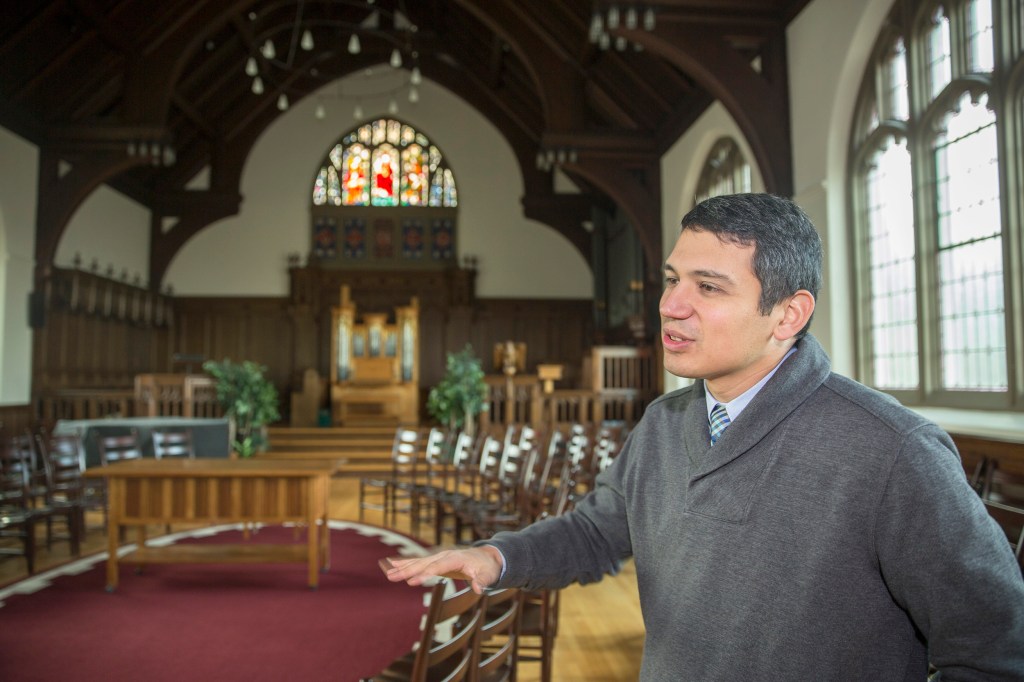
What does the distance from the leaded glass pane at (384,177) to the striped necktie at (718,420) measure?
53.6 ft

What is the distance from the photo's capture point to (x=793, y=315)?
1197mm

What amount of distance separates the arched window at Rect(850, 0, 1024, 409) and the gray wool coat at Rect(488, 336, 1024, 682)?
4.78 metres

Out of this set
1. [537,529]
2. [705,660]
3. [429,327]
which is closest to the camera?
[705,660]

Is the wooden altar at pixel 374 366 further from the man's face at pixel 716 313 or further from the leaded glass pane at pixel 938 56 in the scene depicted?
the man's face at pixel 716 313

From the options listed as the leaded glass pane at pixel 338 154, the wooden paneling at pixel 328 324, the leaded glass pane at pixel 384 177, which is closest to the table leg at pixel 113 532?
the wooden paneling at pixel 328 324

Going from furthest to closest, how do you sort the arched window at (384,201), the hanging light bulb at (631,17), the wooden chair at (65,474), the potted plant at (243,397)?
the arched window at (384,201)
the potted plant at (243,397)
the hanging light bulb at (631,17)
the wooden chair at (65,474)

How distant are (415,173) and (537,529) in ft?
53.7

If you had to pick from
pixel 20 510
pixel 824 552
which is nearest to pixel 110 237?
pixel 20 510

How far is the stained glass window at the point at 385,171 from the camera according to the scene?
16969 millimetres

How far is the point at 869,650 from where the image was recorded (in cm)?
105

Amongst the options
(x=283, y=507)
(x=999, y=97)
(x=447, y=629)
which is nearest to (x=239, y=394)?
(x=283, y=507)

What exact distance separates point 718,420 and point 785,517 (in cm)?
21

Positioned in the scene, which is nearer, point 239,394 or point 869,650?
point 869,650

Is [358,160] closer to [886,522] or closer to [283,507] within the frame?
[283,507]
